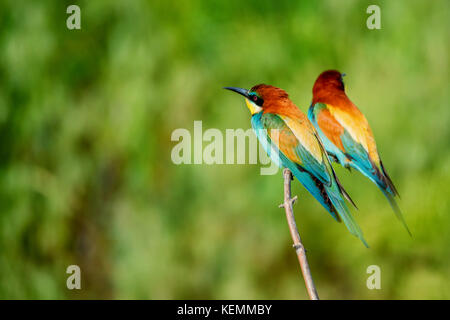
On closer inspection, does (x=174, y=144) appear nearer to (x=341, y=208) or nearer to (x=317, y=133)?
(x=317, y=133)

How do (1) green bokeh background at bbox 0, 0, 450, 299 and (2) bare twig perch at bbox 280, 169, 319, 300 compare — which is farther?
(1) green bokeh background at bbox 0, 0, 450, 299

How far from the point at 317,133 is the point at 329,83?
0.10 m

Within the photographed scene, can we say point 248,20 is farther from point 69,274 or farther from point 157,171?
point 69,274

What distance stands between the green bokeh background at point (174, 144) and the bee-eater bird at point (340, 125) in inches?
50.6

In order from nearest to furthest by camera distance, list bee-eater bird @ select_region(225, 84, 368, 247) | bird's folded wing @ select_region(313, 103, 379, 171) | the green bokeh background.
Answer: bee-eater bird @ select_region(225, 84, 368, 247) → bird's folded wing @ select_region(313, 103, 379, 171) → the green bokeh background

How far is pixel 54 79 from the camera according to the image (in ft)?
7.50

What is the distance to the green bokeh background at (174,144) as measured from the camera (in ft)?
6.79

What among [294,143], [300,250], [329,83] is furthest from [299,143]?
[300,250]

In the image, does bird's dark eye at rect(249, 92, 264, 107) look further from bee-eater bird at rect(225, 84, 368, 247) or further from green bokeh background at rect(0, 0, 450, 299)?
green bokeh background at rect(0, 0, 450, 299)

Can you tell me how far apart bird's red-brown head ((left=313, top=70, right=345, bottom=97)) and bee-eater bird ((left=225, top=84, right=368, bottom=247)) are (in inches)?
3.2

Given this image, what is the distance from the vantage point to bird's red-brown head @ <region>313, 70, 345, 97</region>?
0.76m

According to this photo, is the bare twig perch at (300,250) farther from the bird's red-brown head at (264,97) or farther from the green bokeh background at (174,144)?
the green bokeh background at (174,144)

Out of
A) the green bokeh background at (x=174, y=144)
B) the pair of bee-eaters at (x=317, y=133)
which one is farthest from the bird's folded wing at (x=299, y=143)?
the green bokeh background at (x=174, y=144)

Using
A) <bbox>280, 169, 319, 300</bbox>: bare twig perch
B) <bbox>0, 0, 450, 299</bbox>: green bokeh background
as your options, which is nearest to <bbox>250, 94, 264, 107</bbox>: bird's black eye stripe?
<bbox>280, 169, 319, 300</bbox>: bare twig perch
